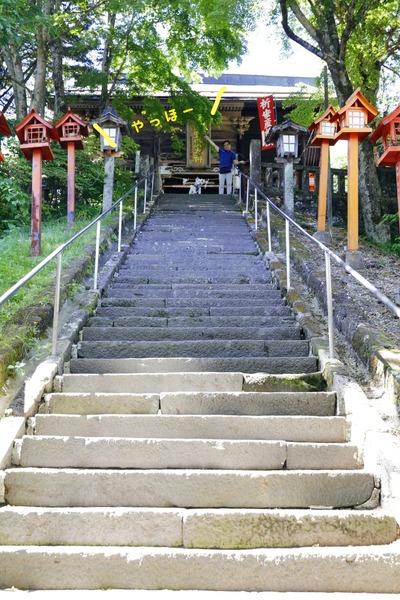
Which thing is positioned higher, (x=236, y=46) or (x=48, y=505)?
(x=236, y=46)

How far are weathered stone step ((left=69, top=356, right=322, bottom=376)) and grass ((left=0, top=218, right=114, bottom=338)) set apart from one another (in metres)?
1.01

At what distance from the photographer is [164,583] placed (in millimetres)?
2846

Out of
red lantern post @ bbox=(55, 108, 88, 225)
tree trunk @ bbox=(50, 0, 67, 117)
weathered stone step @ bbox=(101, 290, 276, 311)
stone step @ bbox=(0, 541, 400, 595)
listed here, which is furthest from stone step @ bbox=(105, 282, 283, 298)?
tree trunk @ bbox=(50, 0, 67, 117)

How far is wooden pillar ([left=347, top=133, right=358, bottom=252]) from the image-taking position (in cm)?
820

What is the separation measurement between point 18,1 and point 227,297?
585 cm

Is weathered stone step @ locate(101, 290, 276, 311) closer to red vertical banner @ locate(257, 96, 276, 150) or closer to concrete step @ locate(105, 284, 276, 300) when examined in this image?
concrete step @ locate(105, 284, 276, 300)

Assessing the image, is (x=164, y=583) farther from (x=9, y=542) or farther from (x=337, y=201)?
(x=337, y=201)

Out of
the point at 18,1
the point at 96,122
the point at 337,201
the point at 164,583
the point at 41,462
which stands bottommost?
the point at 164,583

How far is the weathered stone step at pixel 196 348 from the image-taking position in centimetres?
520

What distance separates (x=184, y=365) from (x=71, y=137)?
6.64m

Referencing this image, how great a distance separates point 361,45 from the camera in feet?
43.8

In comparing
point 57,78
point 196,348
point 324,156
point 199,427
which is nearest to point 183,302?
point 196,348

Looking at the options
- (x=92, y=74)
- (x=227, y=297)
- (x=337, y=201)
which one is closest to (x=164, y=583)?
(x=227, y=297)

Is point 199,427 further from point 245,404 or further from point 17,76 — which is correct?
point 17,76
